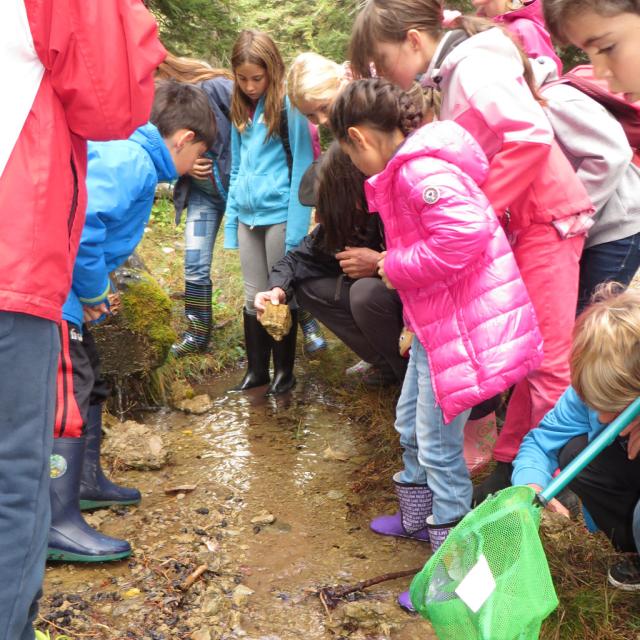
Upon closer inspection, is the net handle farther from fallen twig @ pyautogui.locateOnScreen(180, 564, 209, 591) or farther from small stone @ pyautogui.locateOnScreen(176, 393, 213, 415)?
small stone @ pyautogui.locateOnScreen(176, 393, 213, 415)

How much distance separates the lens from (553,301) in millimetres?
2842

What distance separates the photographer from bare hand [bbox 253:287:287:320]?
3.94 metres

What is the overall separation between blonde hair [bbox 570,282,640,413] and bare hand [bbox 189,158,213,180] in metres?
3.14

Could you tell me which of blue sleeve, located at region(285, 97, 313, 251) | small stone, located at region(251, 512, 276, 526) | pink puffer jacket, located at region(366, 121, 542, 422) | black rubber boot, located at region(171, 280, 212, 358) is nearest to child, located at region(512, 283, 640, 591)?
pink puffer jacket, located at region(366, 121, 542, 422)

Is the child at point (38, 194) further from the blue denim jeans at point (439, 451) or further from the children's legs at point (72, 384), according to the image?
the blue denim jeans at point (439, 451)

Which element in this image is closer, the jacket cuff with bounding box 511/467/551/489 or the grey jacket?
the jacket cuff with bounding box 511/467/551/489

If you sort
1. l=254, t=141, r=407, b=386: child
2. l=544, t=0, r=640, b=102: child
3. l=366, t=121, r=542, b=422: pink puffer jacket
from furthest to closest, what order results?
l=254, t=141, r=407, b=386: child < l=366, t=121, r=542, b=422: pink puffer jacket < l=544, t=0, r=640, b=102: child

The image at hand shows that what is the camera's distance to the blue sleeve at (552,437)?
2354 millimetres

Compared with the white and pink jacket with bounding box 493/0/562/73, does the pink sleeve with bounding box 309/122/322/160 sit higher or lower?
lower

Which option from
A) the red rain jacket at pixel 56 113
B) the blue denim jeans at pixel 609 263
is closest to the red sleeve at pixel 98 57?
the red rain jacket at pixel 56 113

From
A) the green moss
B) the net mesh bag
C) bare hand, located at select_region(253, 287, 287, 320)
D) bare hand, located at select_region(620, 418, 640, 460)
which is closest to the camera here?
the net mesh bag

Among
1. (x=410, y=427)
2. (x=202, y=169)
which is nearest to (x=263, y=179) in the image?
(x=202, y=169)

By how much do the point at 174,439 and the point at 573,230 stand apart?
90.3 inches

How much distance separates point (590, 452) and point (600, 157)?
1346 mm
